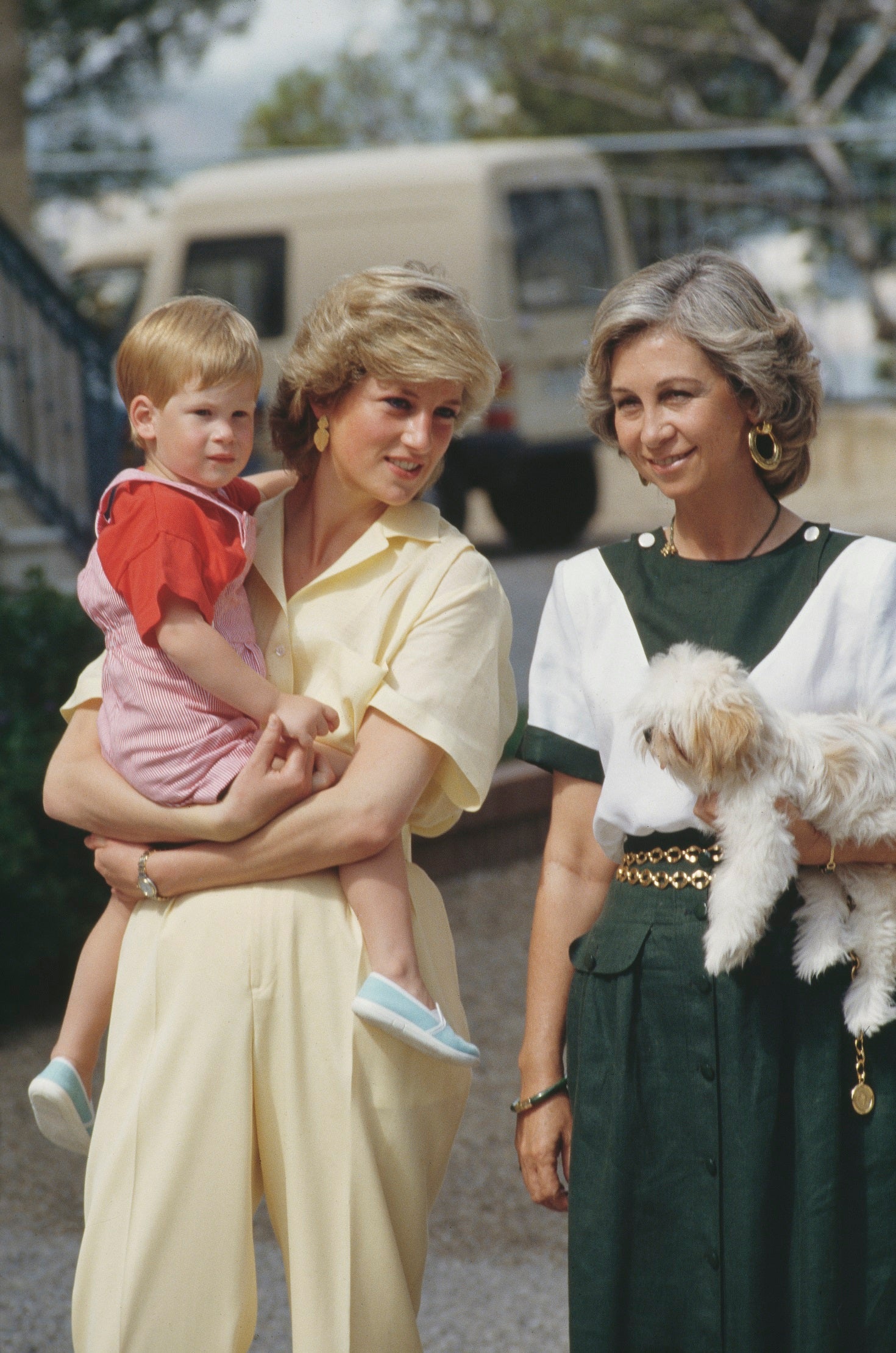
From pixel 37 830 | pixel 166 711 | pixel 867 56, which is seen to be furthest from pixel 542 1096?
pixel 867 56

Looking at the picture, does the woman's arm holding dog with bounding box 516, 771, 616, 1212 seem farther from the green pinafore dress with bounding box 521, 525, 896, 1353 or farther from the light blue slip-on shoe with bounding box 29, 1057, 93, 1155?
the light blue slip-on shoe with bounding box 29, 1057, 93, 1155

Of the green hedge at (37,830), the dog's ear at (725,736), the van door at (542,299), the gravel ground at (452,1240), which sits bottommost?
the gravel ground at (452,1240)

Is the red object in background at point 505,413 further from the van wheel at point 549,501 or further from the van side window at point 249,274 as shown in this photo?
the van side window at point 249,274

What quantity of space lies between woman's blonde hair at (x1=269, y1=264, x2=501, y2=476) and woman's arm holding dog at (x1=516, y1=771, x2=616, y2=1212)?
0.67m

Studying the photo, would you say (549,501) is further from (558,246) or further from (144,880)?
(144,880)

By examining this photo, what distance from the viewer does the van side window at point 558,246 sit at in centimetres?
1316

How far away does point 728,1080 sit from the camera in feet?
7.43

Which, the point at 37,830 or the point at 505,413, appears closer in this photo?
the point at 37,830

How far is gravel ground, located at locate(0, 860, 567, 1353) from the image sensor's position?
12.4 ft

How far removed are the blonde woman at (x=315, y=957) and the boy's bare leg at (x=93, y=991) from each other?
108mm

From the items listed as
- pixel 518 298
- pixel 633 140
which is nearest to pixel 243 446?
pixel 518 298

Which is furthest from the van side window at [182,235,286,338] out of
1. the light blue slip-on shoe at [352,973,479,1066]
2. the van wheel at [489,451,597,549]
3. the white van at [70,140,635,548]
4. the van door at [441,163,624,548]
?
the light blue slip-on shoe at [352,973,479,1066]

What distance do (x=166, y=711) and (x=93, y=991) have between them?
0.52 meters

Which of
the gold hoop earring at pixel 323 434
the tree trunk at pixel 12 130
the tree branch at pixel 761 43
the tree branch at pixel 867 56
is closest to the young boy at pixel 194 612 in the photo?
the gold hoop earring at pixel 323 434
